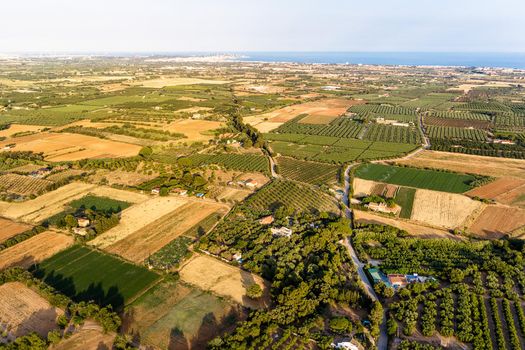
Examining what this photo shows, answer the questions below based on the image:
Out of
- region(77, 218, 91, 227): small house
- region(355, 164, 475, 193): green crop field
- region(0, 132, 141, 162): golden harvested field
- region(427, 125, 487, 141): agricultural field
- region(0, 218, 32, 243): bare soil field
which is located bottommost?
region(0, 218, 32, 243): bare soil field

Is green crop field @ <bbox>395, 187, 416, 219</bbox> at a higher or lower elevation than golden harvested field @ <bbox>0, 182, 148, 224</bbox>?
higher

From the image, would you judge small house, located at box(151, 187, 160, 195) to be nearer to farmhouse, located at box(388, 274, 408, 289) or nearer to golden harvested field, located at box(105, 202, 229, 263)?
golden harvested field, located at box(105, 202, 229, 263)

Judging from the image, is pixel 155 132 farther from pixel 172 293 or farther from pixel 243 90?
pixel 243 90

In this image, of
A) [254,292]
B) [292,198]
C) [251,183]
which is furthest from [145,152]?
[254,292]

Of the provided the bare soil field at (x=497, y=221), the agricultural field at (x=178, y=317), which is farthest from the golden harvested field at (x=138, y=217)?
the bare soil field at (x=497, y=221)

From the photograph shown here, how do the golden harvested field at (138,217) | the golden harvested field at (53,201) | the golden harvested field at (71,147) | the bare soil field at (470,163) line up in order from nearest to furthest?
the golden harvested field at (138,217)
the golden harvested field at (53,201)
the bare soil field at (470,163)
the golden harvested field at (71,147)

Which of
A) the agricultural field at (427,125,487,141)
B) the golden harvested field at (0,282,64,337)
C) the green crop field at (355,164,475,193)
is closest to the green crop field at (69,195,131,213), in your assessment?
the golden harvested field at (0,282,64,337)

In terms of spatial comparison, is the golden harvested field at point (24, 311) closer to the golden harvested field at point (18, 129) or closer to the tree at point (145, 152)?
the tree at point (145, 152)
